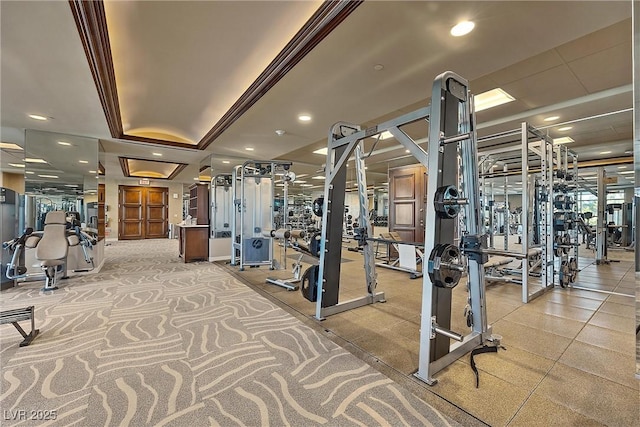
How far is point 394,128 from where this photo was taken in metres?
2.44

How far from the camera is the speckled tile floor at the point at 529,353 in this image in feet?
5.60

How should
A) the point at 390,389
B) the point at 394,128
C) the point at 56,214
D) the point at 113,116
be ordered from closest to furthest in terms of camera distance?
the point at 390,389 → the point at 394,128 → the point at 113,116 → the point at 56,214

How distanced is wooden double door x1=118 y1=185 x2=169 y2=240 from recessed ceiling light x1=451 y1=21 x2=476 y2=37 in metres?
13.5

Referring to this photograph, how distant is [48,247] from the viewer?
4465 millimetres

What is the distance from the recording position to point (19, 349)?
2.41 metres

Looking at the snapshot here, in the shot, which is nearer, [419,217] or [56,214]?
[56,214]

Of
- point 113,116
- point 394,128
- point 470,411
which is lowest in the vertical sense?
point 470,411

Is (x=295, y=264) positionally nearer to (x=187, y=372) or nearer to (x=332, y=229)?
(x=332, y=229)

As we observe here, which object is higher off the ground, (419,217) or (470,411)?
(419,217)

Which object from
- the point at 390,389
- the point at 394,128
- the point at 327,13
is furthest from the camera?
the point at 394,128

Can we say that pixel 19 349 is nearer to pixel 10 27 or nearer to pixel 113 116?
pixel 10 27

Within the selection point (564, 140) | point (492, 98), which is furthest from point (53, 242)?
point (564, 140)

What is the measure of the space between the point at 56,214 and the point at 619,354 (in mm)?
7666

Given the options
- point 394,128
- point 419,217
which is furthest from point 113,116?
point 419,217
